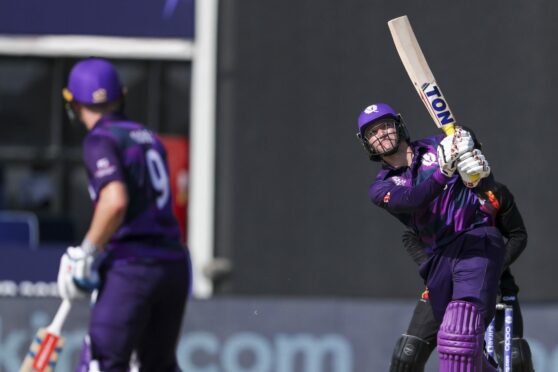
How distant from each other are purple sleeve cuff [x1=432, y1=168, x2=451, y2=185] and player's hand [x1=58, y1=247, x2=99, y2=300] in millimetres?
1605

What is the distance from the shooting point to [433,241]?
21.8 ft

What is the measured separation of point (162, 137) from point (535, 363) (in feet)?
12.6

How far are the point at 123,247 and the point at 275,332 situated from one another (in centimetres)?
350

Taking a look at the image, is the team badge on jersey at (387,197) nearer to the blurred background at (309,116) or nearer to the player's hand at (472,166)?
the player's hand at (472,166)

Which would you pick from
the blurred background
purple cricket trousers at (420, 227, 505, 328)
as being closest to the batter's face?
purple cricket trousers at (420, 227, 505, 328)

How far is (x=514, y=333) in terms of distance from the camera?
7203 millimetres

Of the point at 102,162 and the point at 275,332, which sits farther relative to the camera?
the point at 275,332

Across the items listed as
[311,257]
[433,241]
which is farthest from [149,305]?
[311,257]

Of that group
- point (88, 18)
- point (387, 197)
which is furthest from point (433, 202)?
point (88, 18)

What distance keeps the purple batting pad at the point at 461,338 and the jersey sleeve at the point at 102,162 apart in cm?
177

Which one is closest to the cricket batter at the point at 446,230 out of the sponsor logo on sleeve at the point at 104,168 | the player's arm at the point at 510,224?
the player's arm at the point at 510,224

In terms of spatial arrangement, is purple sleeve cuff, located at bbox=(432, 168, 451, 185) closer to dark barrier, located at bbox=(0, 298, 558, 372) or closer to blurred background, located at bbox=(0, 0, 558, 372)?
dark barrier, located at bbox=(0, 298, 558, 372)

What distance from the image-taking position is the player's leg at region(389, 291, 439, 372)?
6.82 metres

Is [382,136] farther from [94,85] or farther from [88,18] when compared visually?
[88,18]
